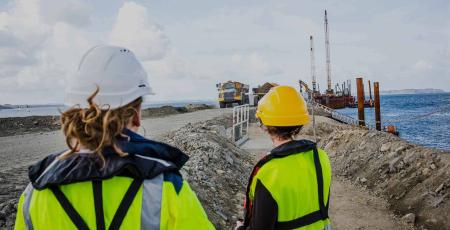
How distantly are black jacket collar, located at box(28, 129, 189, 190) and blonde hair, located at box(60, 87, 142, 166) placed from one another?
0.03m

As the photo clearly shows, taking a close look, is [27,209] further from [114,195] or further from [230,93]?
[230,93]

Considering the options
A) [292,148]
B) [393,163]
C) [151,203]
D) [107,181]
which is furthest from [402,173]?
[107,181]

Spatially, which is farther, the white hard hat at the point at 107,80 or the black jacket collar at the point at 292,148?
the black jacket collar at the point at 292,148

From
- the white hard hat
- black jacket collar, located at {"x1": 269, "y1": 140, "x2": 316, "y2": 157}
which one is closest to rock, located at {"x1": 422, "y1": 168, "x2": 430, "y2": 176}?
black jacket collar, located at {"x1": 269, "y1": 140, "x2": 316, "y2": 157}

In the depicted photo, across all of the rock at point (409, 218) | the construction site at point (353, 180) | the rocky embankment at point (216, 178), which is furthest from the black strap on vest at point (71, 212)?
the rock at point (409, 218)

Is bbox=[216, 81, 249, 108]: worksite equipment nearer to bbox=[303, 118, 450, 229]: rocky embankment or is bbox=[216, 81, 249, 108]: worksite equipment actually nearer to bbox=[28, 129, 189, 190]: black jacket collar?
bbox=[303, 118, 450, 229]: rocky embankment

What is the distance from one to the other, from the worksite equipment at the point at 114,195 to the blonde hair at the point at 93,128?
0.03m

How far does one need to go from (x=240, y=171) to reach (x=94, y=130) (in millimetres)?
8730

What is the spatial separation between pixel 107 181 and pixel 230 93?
131 feet

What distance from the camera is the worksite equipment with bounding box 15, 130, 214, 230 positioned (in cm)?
153

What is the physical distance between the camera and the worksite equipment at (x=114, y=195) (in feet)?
5.03

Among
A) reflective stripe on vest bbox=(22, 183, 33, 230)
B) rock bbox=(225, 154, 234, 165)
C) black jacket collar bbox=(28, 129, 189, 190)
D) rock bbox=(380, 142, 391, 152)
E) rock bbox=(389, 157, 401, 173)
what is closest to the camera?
black jacket collar bbox=(28, 129, 189, 190)

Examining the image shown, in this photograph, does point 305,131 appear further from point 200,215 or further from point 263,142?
point 200,215

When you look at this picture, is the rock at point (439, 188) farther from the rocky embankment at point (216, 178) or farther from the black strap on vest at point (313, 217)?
the black strap on vest at point (313, 217)
